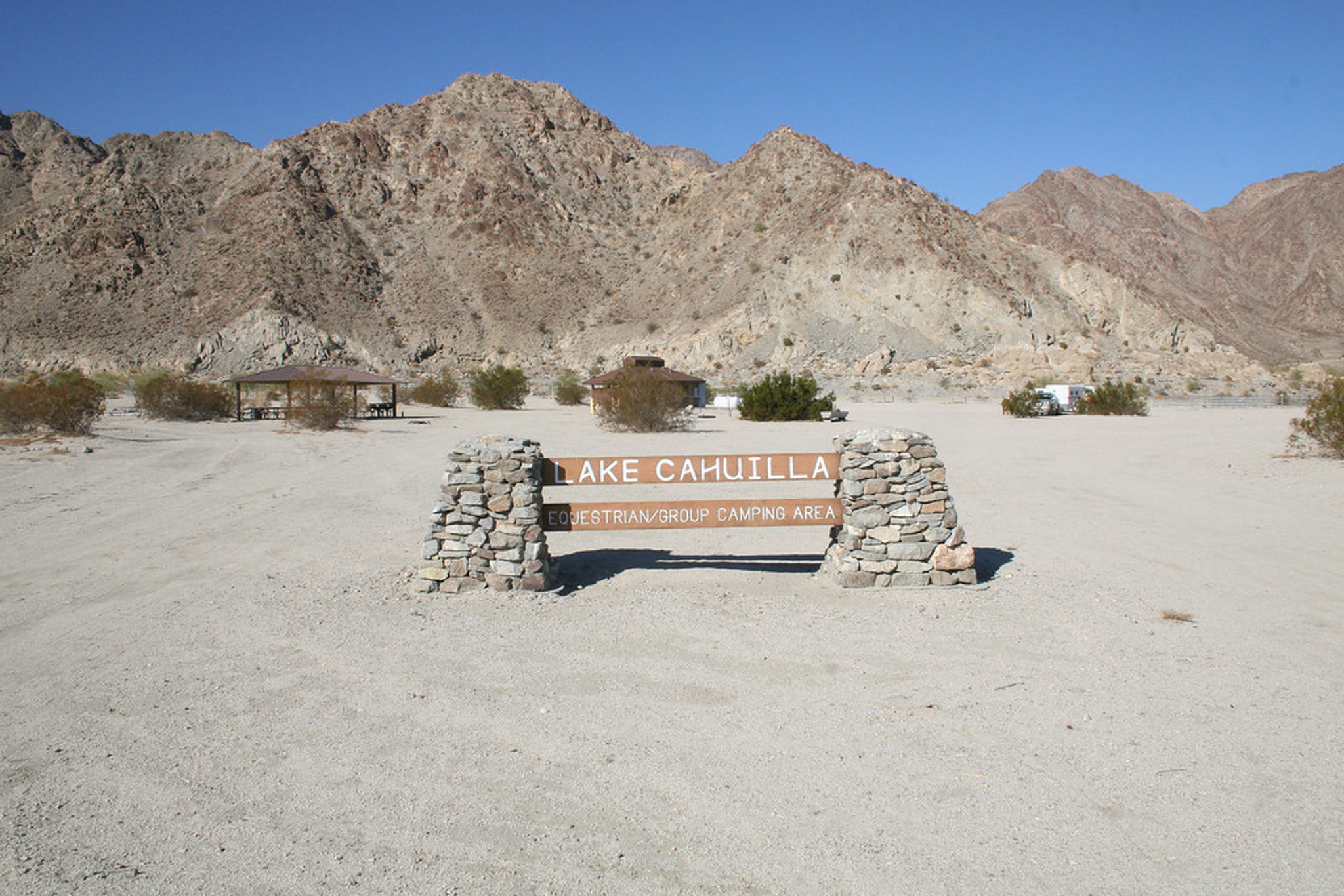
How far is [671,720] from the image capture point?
4.84m

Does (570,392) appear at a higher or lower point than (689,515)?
higher

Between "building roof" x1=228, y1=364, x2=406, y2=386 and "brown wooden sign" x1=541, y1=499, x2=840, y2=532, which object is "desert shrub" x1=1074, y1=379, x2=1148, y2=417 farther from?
"brown wooden sign" x1=541, y1=499, x2=840, y2=532

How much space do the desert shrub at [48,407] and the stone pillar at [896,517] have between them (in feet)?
71.3

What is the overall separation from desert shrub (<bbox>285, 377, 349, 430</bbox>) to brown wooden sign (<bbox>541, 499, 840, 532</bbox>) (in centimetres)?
2282

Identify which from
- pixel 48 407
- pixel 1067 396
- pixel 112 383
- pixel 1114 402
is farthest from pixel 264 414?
pixel 1114 402

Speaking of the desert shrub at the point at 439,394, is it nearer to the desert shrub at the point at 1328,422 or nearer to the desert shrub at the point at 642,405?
the desert shrub at the point at 642,405

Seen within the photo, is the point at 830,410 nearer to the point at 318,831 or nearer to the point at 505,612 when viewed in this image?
the point at 505,612

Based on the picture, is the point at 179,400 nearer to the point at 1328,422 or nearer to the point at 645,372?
the point at 645,372

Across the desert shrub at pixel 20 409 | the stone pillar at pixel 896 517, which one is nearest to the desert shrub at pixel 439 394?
the desert shrub at pixel 20 409

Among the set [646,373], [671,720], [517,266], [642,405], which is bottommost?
[671,720]

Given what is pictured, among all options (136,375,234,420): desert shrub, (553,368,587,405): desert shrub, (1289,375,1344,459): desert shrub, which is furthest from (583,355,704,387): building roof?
(1289,375,1344,459): desert shrub

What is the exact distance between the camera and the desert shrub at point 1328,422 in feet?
51.4

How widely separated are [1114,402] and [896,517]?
107 feet

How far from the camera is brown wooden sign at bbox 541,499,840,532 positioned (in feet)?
23.1
